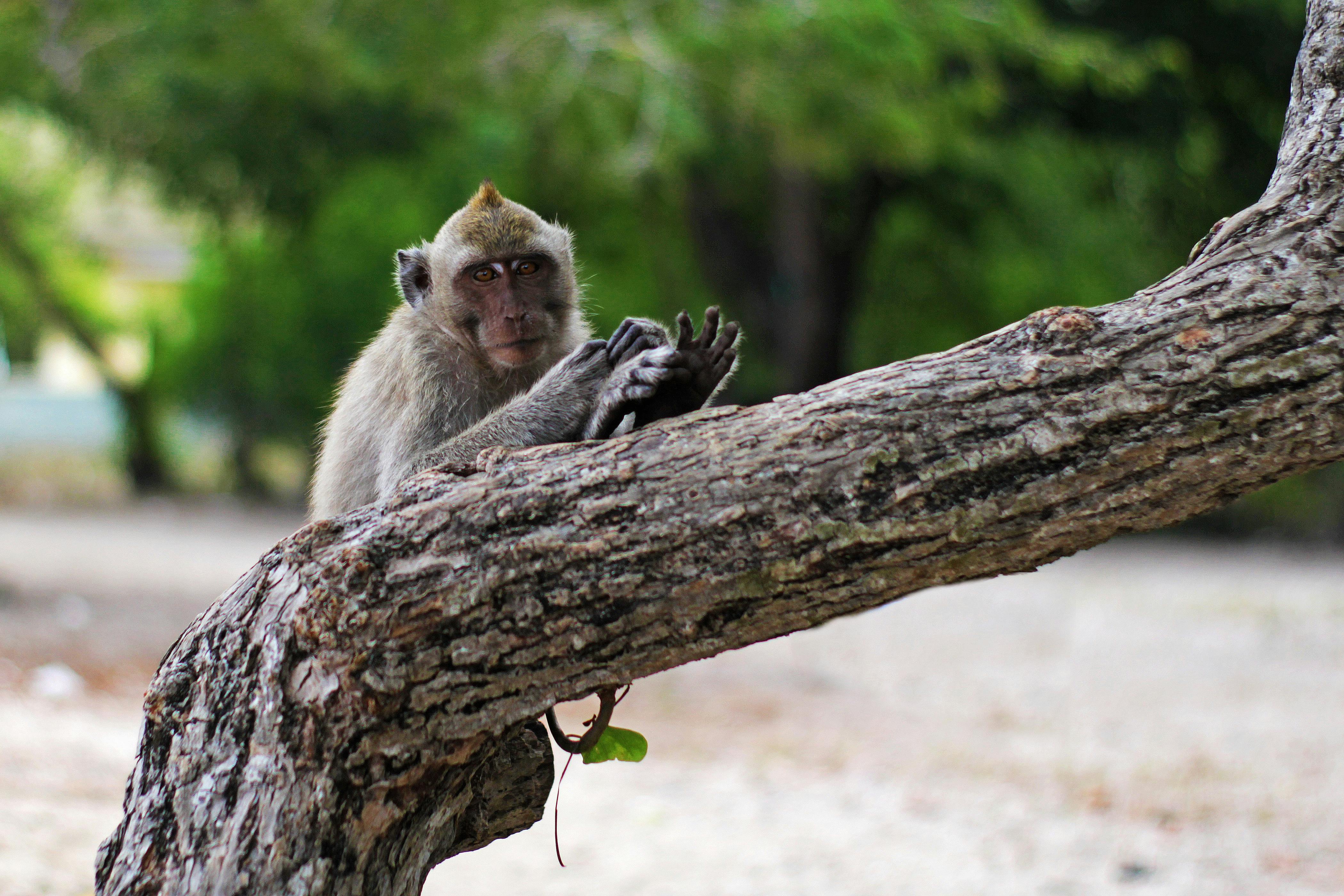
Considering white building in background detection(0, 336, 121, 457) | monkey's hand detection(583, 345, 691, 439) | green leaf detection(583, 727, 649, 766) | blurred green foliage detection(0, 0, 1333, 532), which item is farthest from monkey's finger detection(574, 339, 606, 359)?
white building in background detection(0, 336, 121, 457)

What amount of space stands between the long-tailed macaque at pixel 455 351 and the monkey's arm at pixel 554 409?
0.01 m

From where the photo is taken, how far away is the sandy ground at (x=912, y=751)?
504 cm

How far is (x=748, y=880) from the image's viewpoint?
496 centimetres

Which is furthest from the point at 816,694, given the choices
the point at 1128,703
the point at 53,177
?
the point at 53,177

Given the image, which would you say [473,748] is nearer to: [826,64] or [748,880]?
[748,880]

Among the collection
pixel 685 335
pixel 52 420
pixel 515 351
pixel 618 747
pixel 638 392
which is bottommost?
pixel 618 747

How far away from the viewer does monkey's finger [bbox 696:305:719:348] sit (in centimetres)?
266

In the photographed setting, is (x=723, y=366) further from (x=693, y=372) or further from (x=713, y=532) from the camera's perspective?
(x=713, y=532)

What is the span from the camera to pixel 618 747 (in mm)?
2955

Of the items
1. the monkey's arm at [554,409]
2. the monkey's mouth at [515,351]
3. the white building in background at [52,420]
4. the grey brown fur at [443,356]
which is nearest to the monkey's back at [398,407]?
the grey brown fur at [443,356]

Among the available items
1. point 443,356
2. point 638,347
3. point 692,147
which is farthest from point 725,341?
point 692,147

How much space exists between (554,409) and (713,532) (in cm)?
80

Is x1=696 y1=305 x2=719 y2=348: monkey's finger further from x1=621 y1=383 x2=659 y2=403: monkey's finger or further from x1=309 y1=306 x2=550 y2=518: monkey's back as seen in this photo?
x1=309 y1=306 x2=550 y2=518: monkey's back

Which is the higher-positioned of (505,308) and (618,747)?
(505,308)
